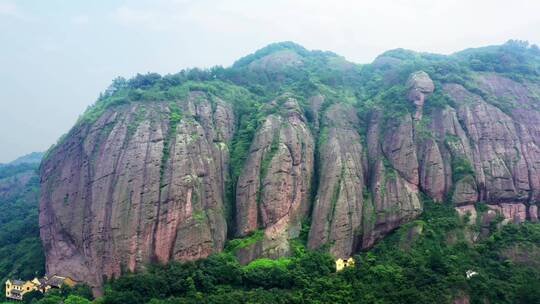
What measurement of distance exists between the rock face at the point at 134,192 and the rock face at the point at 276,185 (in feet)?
8.76

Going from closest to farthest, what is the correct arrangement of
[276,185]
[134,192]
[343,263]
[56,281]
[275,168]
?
[56,281] → [343,263] → [134,192] → [276,185] → [275,168]

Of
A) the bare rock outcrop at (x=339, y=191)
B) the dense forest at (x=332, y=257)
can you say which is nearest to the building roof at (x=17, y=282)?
the dense forest at (x=332, y=257)

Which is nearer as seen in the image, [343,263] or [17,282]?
[343,263]

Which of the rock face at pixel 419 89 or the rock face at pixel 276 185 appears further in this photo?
the rock face at pixel 419 89

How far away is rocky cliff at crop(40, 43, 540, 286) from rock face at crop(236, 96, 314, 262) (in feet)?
0.41

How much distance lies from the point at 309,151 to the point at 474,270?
66.6 feet

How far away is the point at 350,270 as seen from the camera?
3831 cm

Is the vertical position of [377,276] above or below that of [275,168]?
below

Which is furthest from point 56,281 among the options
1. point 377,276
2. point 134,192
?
point 377,276

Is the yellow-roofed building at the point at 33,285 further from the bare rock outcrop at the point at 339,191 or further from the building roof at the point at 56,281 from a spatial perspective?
the bare rock outcrop at the point at 339,191

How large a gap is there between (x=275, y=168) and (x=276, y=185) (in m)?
2.02

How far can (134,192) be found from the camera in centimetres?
4341

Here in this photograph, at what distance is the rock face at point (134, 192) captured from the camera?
41.0 meters

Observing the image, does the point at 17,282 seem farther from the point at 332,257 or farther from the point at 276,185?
the point at 332,257
